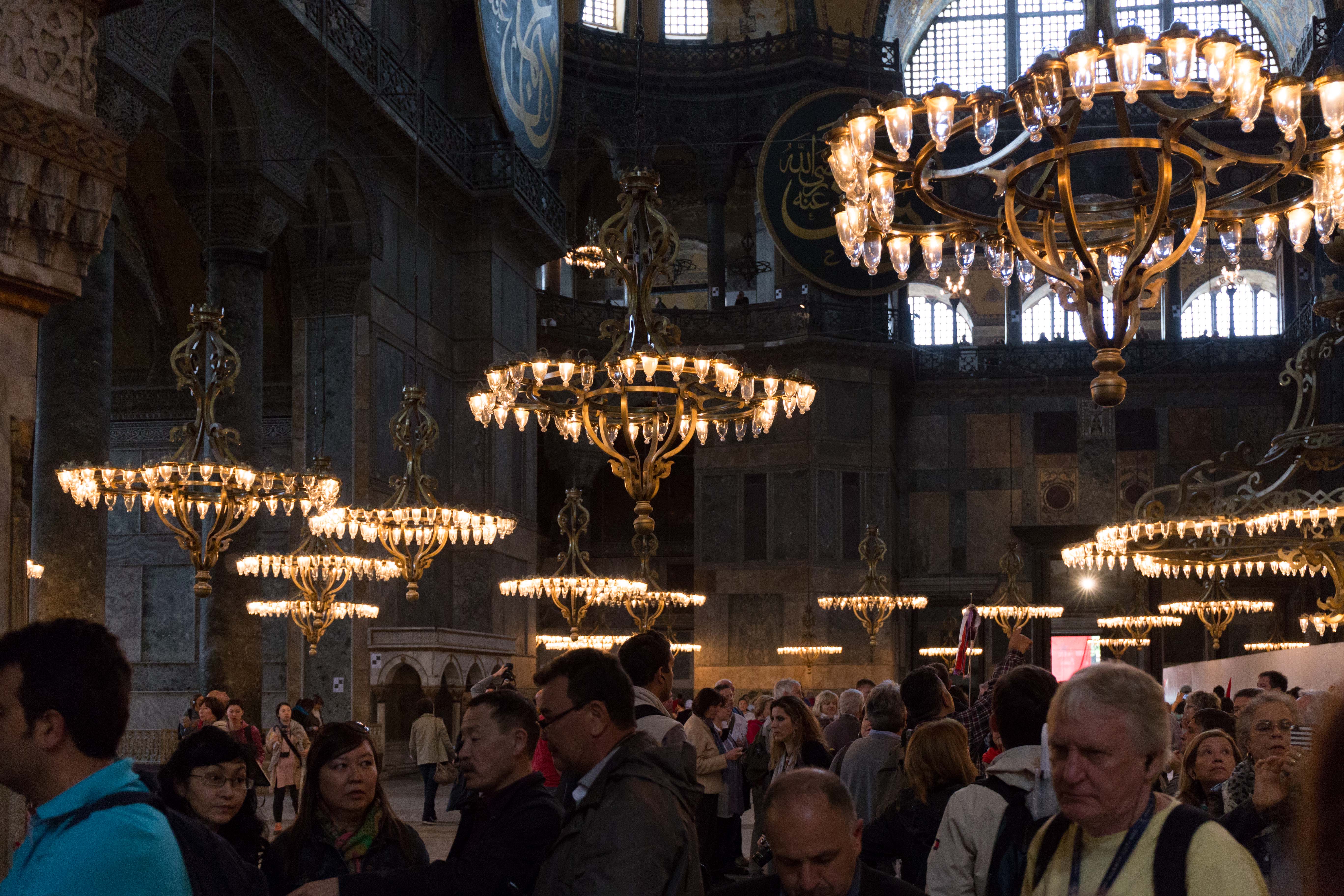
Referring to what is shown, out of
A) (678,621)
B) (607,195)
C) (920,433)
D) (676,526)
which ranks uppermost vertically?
(607,195)

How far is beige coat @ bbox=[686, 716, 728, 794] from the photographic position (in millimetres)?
6605

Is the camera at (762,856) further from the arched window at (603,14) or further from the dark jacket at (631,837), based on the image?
the arched window at (603,14)

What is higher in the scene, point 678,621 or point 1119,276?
point 1119,276

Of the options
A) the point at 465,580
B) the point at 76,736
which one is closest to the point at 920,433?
the point at 465,580

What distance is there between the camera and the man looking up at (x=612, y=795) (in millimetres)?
2465

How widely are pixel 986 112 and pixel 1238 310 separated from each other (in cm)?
2313

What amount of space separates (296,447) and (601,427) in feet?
24.2

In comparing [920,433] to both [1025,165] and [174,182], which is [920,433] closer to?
[174,182]

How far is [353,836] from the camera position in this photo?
320 cm

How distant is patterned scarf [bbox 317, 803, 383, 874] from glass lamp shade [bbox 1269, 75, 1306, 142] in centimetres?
444

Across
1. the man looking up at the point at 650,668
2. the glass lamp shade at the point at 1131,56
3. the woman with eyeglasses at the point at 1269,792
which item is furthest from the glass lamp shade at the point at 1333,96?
the man looking up at the point at 650,668

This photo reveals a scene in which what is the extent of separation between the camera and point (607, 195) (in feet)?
80.9

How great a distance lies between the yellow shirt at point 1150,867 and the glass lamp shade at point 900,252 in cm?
502

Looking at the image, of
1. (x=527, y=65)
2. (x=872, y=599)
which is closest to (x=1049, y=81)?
(x=527, y=65)
